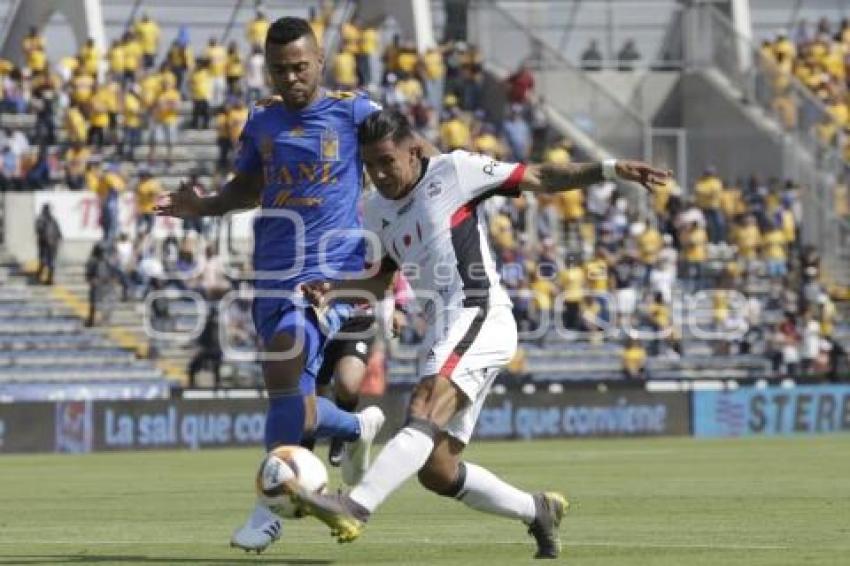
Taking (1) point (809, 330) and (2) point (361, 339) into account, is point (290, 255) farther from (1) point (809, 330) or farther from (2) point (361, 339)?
(1) point (809, 330)

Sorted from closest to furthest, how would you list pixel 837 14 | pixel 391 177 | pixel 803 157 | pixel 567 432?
1. pixel 391 177
2. pixel 567 432
3. pixel 803 157
4. pixel 837 14

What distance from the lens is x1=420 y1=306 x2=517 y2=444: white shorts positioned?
11203mm

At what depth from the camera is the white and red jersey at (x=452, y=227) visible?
37.9 feet

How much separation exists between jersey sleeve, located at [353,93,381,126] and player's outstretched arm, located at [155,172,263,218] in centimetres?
68

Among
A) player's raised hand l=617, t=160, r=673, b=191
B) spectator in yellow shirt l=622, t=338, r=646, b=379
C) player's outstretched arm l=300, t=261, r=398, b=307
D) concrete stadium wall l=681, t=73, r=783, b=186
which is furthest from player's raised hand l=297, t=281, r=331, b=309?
concrete stadium wall l=681, t=73, r=783, b=186

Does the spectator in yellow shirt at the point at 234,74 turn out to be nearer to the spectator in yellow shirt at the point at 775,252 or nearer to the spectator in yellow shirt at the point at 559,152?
the spectator in yellow shirt at the point at 559,152

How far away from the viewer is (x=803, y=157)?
4438 centimetres

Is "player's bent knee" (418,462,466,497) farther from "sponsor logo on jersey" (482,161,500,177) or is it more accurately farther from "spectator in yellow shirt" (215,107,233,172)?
"spectator in yellow shirt" (215,107,233,172)

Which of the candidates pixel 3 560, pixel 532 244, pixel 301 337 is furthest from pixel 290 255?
pixel 532 244

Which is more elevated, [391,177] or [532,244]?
[391,177]

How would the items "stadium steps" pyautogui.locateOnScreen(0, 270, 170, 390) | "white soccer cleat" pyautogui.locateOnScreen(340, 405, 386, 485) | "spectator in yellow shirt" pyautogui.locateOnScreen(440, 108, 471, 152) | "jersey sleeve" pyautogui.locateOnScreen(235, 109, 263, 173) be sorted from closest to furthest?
"jersey sleeve" pyautogui.locateOnScreen(235, 109, 263, 173)
"white soccer cleat" pyautogui.locateOnScreen(340, 405, 386, 485)
"stadium steps" pyautogui.locateOnScreen(0, 270, 170, 390)
"spectator in yellow shirt" pyautogui.locateOnScreen(440, 108, 471, 152)

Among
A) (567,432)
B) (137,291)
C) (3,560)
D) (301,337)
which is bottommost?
(567,432)

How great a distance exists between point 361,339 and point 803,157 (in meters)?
31.8

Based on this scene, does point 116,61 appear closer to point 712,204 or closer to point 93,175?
point 93,175
